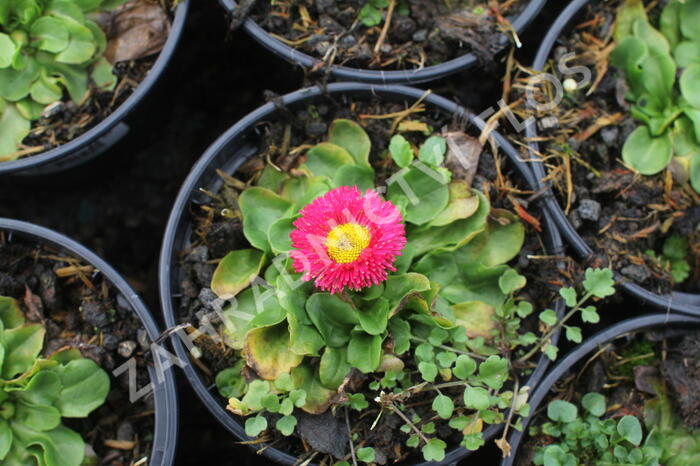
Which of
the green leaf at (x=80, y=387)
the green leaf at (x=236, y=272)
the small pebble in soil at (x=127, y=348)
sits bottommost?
the green leaf at (x=80, y=387)

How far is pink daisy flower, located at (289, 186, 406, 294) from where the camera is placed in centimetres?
140

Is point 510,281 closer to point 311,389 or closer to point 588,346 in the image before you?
point 588,346

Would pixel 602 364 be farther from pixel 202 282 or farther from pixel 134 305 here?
pixel 134 305

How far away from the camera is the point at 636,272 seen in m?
1.77

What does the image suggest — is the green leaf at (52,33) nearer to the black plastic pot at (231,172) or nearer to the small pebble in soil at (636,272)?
the black plastic pot at (231,172)

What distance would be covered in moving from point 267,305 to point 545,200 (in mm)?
790

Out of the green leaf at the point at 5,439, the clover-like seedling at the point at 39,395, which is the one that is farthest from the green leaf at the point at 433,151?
the green leaf at the point at 5,439

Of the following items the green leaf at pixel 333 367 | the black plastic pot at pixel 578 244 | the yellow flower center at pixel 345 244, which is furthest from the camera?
the black plastic pot at pixel 578 244

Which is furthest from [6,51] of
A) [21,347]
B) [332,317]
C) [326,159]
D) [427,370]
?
[427,370]

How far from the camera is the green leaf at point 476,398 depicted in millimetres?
1428

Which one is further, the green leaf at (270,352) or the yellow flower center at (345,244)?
the green leaf at (270,352)

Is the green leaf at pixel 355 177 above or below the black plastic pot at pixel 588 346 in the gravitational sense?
above

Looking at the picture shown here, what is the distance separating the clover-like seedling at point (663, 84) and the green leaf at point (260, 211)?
3.33 feet

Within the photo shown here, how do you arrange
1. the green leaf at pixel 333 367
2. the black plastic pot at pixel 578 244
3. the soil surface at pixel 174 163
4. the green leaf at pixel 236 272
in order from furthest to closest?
the soil surface at pixel 174 163 → the black plastic pot at pixel 578 244 → the green leaf at pixel 236 272 → the green leaf at pixel 333 367
